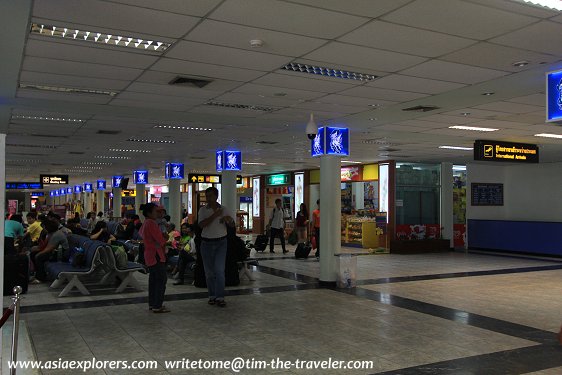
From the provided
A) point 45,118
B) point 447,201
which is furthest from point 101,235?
point 447,201

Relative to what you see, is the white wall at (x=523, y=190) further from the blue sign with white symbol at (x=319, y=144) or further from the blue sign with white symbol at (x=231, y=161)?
the blue sign with white symbol at (x=319, y=144)

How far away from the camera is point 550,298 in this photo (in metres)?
8.77

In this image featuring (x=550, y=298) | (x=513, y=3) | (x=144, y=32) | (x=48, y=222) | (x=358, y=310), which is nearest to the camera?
(x=513, y=3)

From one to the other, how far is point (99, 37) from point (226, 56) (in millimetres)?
1349

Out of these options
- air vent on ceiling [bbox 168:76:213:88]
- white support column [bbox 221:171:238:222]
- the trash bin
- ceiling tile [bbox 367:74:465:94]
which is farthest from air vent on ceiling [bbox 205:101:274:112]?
white support column [bbox 221:171:238:222]

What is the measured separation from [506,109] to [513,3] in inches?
198

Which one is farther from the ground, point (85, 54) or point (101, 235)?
point (85, 54)

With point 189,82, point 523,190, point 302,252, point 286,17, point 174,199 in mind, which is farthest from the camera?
point 174,199

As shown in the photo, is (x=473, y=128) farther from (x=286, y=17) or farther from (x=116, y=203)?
(x=116, y=203)

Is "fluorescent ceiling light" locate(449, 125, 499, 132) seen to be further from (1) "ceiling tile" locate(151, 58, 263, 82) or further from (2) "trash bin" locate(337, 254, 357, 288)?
(1) "ceiling tile" locate(151, 58, 263, 82)

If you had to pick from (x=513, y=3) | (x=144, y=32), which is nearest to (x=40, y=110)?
(x=144, y=32)

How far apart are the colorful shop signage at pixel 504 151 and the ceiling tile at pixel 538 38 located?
237 inches

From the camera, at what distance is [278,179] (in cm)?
2645

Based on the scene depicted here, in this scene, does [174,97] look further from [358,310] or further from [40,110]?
[358,310]
